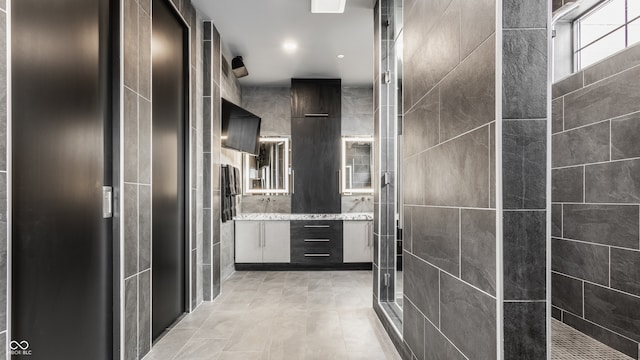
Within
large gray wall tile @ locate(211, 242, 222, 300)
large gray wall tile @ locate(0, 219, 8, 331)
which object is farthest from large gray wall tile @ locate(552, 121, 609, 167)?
large gray wall tile @ locate(211, 242, 222, 300)

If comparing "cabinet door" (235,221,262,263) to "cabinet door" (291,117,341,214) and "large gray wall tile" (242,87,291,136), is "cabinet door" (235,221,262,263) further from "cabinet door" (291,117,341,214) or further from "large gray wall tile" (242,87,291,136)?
"large gray wall tile" (242,87,291,136)

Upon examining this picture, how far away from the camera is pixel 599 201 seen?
6.74 ft

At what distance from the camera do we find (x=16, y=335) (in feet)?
4.42

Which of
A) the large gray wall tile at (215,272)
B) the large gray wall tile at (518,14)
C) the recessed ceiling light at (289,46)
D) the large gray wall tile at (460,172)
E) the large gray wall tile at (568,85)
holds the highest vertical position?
the recessed ceiling light at (289,46)

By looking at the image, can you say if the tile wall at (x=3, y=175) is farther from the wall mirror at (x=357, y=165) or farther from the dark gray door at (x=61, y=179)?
the wall mirror at (x=357, y=165)

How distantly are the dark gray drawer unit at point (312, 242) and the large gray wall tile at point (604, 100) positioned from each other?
133 inches

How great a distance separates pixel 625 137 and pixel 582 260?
2.56ft

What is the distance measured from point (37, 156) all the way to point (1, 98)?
0.34m

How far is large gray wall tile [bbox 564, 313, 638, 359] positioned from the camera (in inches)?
72.9

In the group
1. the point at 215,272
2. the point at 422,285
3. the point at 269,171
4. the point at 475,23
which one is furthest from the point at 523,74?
the point at 269,171

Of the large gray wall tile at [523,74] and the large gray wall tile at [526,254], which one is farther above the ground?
the large gray wall tile at [523,74]

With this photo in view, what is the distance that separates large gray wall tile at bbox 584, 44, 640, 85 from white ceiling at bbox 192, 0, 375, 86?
190 cm

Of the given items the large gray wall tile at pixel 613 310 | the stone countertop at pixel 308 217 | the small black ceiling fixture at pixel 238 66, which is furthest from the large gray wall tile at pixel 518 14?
the stone countertop at pixel 308 217

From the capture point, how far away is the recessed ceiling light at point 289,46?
408 cm
